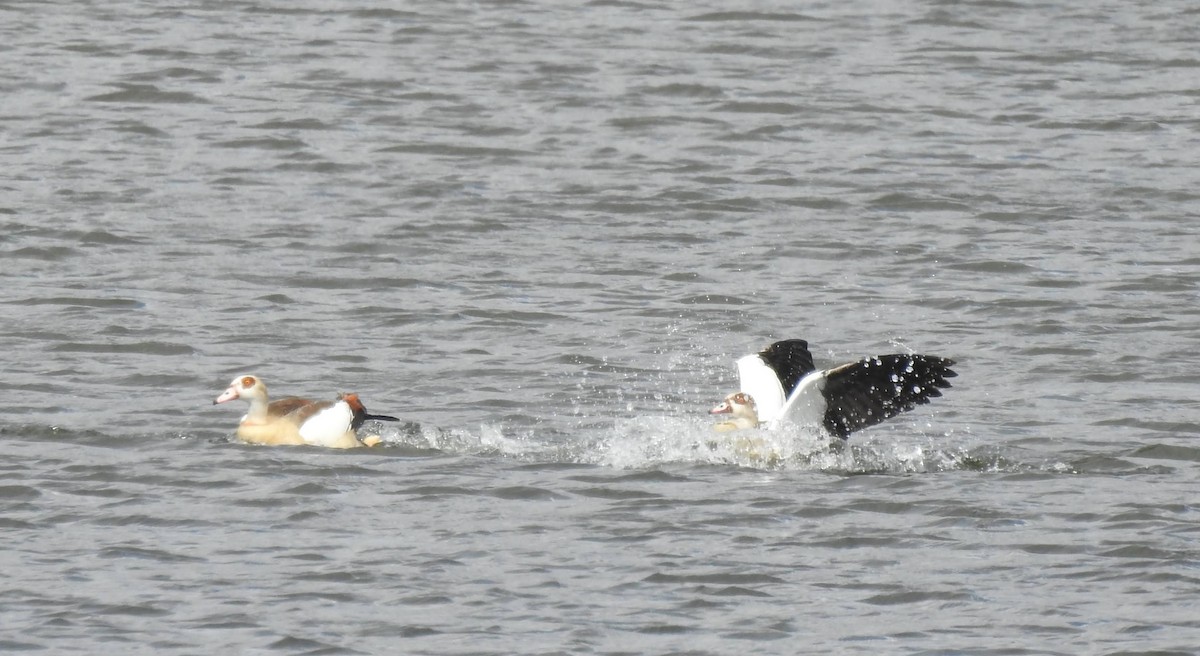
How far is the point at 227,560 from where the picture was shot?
30.1 feet

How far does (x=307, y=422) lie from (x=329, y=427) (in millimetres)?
140

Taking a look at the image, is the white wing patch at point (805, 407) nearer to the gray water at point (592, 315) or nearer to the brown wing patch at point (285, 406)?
the gray water at point (592, 315)

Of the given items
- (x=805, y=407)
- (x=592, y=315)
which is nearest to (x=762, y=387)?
(x=805, y=407)

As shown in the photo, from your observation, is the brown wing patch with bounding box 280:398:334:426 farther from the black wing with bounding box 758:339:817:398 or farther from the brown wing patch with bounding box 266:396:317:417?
the black wing with bounding box 758:339:817:398

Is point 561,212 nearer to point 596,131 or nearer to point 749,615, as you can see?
point 596,131

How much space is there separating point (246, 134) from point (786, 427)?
10.7 m

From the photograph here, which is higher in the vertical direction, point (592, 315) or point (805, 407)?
point (805, 407)

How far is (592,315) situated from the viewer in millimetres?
14781

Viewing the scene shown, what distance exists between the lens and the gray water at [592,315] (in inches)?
348

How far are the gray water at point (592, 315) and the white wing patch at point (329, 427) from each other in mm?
199

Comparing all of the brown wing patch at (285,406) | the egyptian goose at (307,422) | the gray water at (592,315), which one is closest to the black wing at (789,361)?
the gray water at (592,315)

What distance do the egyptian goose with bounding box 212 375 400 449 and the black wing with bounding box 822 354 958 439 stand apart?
236 cm

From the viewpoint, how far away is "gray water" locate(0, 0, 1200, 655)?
883cm

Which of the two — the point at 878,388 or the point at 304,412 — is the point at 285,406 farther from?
the point at 878,388
